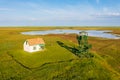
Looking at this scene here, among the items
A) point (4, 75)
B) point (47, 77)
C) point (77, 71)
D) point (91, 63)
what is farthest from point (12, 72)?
point (91, 63)

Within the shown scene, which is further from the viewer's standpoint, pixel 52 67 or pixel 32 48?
pixel 32 48

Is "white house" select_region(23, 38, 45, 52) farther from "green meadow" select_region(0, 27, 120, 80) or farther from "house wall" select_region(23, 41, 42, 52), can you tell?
"green meadow" select_region(0, 27, 120, 80)

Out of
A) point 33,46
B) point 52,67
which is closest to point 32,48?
point 33,46

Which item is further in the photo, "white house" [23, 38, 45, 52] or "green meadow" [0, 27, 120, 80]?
"white house" [23, 38, 45, 52]

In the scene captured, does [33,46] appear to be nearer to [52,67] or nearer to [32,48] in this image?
[32,48]

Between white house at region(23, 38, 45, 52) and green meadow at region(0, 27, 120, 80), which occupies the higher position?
white house at region(23, 38, 45, 52)

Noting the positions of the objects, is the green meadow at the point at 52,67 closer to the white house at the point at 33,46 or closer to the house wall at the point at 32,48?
the house wall at the point at 32,48

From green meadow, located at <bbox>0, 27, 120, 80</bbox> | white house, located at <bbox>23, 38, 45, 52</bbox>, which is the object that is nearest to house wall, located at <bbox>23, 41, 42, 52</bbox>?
white house, located at <bbox>23, 38, 45, 52</bbox>

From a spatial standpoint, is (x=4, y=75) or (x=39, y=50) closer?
(x=4, y=75)

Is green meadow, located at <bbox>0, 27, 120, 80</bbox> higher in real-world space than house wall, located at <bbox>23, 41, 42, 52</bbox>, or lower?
lower

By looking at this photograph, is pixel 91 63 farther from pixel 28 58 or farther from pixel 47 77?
pixel 28 58

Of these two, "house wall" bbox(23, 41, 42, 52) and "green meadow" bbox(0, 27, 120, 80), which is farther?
"house wall" bbox(23, 41, 42, 52)
